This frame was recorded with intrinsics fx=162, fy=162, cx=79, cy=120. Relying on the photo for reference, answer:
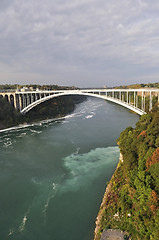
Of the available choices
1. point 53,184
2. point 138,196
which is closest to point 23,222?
point 53,184

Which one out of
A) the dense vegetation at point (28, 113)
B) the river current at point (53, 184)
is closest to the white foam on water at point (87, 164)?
the river current at point (53, 184)

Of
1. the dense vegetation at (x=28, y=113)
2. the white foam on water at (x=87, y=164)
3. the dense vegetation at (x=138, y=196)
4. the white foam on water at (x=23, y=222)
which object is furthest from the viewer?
the dense vegetation at (x=28, y=113)

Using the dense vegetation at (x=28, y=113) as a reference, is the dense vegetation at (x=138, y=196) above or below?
below

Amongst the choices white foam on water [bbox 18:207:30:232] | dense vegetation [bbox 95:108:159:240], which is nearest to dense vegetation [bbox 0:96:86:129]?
white foam on water [bbox 18:207:30:232]

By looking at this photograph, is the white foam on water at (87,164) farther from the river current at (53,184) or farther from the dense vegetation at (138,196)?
the dense vegetation at (138,196)

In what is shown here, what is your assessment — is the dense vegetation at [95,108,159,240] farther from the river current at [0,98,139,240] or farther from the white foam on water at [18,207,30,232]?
the white foam on water at [18,207,30,232]

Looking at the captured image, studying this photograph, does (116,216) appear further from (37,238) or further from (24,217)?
(24,217)
